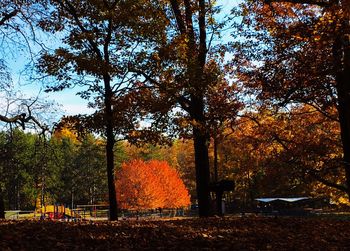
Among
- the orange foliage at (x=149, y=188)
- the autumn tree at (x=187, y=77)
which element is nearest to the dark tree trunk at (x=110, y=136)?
the autumn tree at (x=187, y=77)

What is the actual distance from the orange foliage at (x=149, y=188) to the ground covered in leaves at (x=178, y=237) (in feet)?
157

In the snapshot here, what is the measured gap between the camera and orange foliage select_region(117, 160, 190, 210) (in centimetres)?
5666

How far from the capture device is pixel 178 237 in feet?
24.8

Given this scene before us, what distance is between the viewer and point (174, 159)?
8775 centimetres

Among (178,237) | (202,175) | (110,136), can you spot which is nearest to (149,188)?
(202,175)

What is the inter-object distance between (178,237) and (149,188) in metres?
49.9

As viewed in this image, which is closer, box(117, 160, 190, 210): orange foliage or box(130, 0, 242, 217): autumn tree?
box(130, 0, 242, 217): autumn tree

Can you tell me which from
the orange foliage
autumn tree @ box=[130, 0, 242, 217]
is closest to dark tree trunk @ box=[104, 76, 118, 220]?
autumn tree @ box=[130, 0, 242, 217]

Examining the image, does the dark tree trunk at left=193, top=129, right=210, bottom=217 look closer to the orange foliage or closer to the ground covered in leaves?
the ground covered in leaves

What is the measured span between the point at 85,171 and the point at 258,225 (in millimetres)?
74361

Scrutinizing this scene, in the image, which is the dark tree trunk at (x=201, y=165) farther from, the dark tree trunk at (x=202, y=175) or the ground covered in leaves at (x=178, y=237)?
the ground covered in leaves at (x=178, y=237)

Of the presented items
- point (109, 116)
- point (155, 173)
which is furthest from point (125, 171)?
point (109, 116)

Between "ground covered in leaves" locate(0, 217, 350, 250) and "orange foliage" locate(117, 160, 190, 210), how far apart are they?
47961 millimetres

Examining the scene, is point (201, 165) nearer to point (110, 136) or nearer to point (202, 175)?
point (202, 175)
